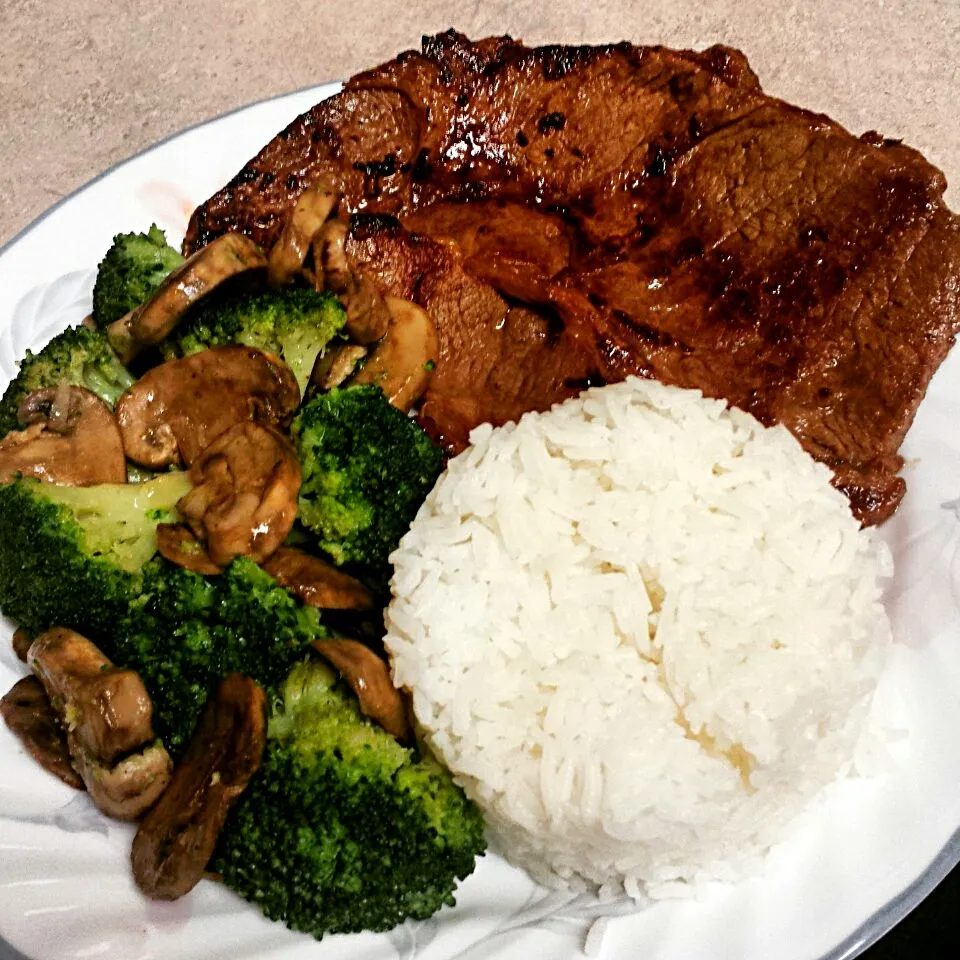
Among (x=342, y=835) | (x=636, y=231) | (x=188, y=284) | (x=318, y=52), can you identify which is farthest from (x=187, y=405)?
(x=318, y=52)

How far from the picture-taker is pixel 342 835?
1.97 meters

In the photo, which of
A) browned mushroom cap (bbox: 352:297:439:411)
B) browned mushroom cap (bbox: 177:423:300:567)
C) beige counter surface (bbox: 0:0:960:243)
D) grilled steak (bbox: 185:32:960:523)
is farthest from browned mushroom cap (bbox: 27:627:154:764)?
beige counter surface (bbox: 0:0:960:243)

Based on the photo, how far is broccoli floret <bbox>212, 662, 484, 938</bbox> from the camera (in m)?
1.95

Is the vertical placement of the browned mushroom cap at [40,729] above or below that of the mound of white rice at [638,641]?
below

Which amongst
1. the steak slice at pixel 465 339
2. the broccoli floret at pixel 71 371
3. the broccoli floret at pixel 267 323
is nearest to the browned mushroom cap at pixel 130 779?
the broccoli floret at pixel 71 371

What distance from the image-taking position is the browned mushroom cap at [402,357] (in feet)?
8.57

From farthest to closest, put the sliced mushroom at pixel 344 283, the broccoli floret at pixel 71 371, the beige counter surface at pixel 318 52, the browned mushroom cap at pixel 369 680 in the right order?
the beige counter surface at pixel 318 52, the sliced mushroom at pixel 344 283, the broccoli floret at pixel 71 371, the browned mushroom cap at pixel 369 680

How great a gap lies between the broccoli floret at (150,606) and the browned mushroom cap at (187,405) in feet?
0.71

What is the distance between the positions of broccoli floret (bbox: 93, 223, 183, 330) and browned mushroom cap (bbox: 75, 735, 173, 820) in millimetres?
1239

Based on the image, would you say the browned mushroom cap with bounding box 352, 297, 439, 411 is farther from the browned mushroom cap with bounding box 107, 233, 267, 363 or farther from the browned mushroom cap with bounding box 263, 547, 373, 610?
the browned mushroom cap with bounding box 263, 547, 373, 610

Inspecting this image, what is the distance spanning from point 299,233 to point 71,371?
2.37ft

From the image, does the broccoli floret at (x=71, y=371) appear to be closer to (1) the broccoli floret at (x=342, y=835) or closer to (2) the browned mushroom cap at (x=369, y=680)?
(2) the browned mushroom cap at (x=369, y=680)

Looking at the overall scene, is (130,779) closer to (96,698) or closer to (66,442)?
(96,698)

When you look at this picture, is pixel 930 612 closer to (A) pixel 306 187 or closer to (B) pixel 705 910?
(B) pixel 705 910
